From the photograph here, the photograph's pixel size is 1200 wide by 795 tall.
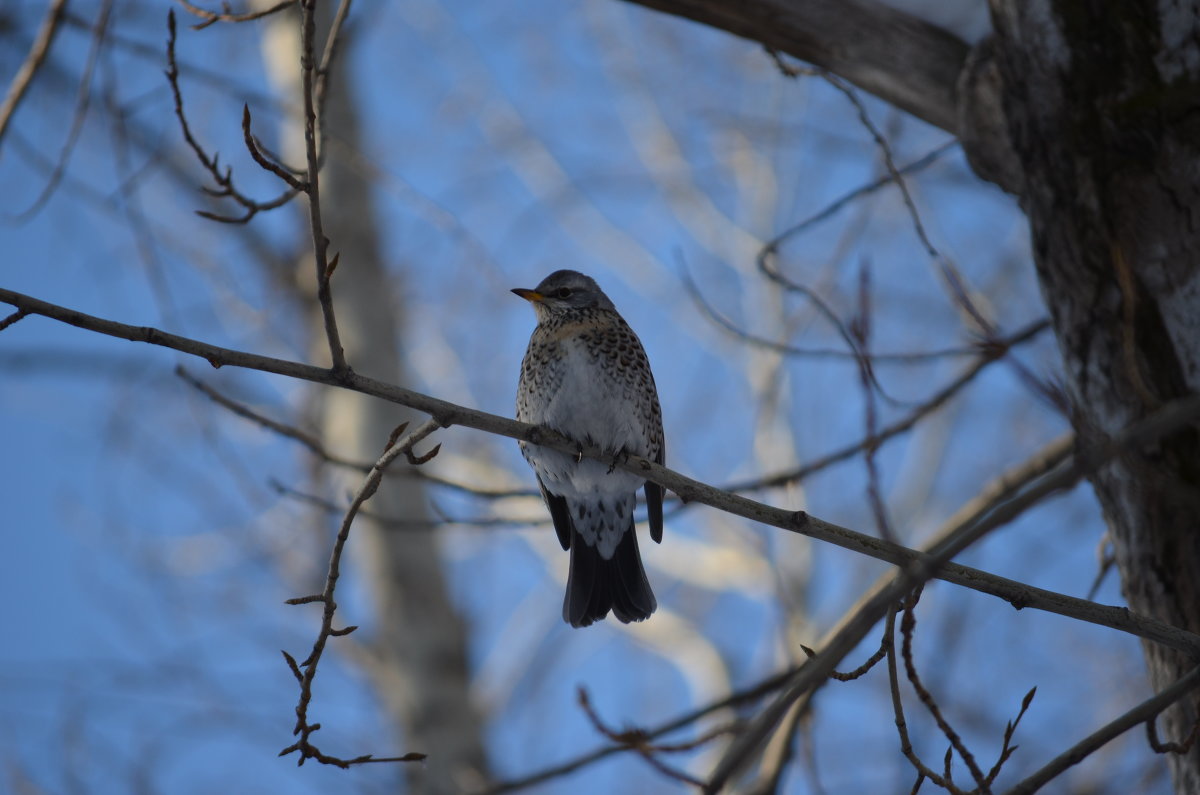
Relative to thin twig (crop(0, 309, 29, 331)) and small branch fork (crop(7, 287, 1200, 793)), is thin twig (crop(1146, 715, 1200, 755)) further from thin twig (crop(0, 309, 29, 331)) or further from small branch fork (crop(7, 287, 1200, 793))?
thin twig (crop(0, 309, 29, 331))

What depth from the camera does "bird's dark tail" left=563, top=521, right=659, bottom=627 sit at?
3.55 m

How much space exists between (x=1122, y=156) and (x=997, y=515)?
4.31ft

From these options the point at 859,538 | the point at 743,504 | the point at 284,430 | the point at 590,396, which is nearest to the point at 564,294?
the point at 590,396

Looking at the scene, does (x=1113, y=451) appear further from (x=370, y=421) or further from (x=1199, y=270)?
(x=370, y=421)

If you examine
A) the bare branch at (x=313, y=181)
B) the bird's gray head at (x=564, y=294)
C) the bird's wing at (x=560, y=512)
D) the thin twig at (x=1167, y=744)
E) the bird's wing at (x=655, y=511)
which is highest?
the bird's gray head at (x=564, y=294)

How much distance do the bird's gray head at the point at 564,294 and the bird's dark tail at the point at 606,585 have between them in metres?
0.87

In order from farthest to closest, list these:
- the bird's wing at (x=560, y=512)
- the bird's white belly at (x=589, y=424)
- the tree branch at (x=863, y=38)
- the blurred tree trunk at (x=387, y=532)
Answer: the blurred tree trunk at (x=387, y=532)
the bird's wing at (x=560, y=512)
the bird's white belly at (x=589, y=424)
the tree branch at (x=863, y=38)

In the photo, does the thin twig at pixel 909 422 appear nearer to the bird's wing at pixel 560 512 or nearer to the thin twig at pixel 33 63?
the bird's wing at pixel 560 512

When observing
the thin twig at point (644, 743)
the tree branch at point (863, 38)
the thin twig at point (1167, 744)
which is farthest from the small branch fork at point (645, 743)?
the tree branch at point (863, 38)

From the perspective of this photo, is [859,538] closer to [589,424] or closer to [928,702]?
[928,702]

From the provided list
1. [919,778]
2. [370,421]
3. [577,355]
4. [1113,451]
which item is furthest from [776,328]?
[1113,451]

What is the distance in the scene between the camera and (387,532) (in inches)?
201

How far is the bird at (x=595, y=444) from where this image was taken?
3.48m

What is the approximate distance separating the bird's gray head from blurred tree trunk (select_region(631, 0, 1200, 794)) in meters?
1.89
